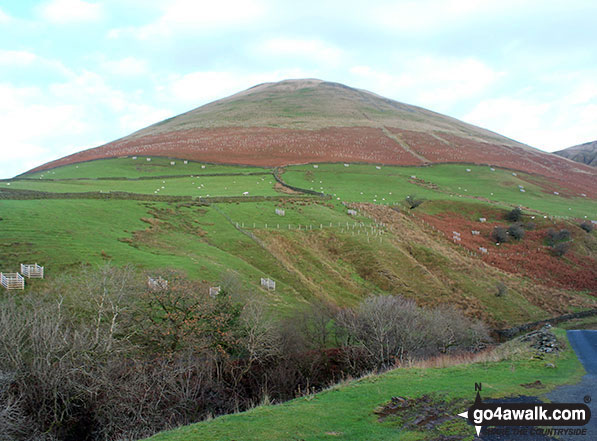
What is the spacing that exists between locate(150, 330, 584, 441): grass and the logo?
2.49 feet

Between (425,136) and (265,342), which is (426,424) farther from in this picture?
(425,136)

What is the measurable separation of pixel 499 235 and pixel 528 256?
5.54m

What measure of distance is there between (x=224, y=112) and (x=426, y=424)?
153 metres

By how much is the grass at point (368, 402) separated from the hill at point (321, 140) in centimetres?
7916

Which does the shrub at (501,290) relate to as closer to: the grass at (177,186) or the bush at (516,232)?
the bush at (516,232)

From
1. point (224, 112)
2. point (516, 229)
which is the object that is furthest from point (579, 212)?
point (224, 112)

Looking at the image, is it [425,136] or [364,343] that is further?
[425,136]

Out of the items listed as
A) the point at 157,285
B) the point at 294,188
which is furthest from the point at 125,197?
the point at 157,285

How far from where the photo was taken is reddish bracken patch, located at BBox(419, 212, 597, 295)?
5431 cm

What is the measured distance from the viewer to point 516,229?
209ft

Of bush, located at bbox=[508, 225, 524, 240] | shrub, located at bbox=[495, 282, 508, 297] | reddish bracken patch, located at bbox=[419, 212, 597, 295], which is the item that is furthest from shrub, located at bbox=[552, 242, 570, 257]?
shrub, located at bbox=[495, 282, 508, 297]

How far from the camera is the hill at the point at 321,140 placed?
3976 inches

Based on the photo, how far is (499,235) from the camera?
2486 inches

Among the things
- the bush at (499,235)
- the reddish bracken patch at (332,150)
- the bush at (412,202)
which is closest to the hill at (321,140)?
the reddish bracken patch at (332,150)
